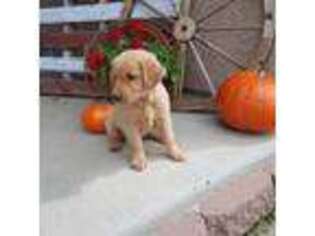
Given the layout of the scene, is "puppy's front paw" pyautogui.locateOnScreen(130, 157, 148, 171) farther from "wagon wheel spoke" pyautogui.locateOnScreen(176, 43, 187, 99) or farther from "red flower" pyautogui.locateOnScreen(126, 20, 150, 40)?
"red flower" pyautogui.locateOnScreen(126, 20, 150, 40)

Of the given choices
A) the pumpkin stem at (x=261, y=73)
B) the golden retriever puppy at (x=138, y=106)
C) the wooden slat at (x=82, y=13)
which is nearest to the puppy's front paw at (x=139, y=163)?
the golden retriever puppy at (x=138, y=106)

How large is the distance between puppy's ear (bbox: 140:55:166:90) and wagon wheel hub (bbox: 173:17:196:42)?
0.83m

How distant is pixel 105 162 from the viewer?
2072 millimetres

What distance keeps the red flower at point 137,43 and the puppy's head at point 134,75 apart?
0.66m

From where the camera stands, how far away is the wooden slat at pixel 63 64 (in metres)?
3.10

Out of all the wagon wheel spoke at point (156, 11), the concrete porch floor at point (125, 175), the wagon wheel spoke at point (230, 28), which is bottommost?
the concrete porch floor at point (125, 175)

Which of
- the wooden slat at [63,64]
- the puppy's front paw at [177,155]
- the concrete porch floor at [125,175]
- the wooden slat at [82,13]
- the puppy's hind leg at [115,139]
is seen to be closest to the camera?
the concrete porch floor at [125,175]

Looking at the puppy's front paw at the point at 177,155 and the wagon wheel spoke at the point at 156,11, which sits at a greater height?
the wagon wheel spoke at the point at 156,11

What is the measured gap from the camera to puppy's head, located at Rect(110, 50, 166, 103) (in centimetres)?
192

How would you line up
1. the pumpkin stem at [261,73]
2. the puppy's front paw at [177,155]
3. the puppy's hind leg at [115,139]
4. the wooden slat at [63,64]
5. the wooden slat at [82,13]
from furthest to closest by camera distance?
1. the wooden slat at [63,64]
2. the wooden slat at [82,13]
3. the pumpkin stem at [261,73]
4. the puppy's hind leg at [115,139]
5. the puppy's front paw at [177,155]

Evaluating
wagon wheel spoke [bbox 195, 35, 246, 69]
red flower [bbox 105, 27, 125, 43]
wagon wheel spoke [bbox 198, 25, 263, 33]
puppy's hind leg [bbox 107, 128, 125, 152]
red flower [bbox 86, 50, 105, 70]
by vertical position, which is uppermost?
wagon wheel spoke [bbox 198, 25, 263, 33]

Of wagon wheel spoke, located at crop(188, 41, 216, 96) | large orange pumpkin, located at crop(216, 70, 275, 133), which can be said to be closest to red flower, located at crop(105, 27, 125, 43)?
wagon wheel spoke, located at crop(188, 41, 216, 96)

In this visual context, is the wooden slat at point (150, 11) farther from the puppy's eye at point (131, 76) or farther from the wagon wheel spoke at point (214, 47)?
the puppy's eye at point (131, 76)
